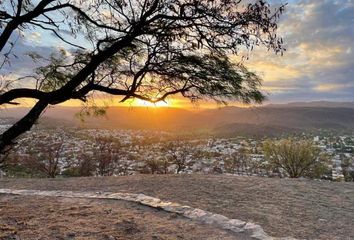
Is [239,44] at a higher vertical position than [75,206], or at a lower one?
higher

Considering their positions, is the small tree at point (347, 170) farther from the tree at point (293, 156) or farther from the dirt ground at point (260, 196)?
the dirt ground at point (260, 196)

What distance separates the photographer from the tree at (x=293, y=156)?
19.1 meters

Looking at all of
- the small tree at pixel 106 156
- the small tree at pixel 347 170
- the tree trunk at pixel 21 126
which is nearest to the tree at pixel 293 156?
the small tree at pixel 347 170

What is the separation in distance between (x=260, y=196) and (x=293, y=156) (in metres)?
10.3

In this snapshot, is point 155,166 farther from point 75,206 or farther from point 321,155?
point 75,206

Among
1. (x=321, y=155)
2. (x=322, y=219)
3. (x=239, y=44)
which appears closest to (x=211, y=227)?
(x=322, y=219)

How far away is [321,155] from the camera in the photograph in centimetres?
2181

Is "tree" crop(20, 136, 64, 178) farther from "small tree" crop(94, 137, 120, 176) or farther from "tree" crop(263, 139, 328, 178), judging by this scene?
"tree" crop(263, 139, 328, 178)

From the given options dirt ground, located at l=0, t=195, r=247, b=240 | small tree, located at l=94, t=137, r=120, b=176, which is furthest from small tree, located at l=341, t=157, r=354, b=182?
dirt ground, located at l=0, t=195, r=247, b=240

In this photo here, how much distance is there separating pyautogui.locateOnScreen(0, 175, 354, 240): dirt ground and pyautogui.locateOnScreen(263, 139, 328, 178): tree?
25.0 feet

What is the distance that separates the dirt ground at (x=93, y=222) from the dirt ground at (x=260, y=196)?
1.03 meters

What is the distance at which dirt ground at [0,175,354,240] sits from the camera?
7.37 m

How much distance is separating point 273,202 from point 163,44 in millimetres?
4287

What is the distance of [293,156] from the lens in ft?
62.5
